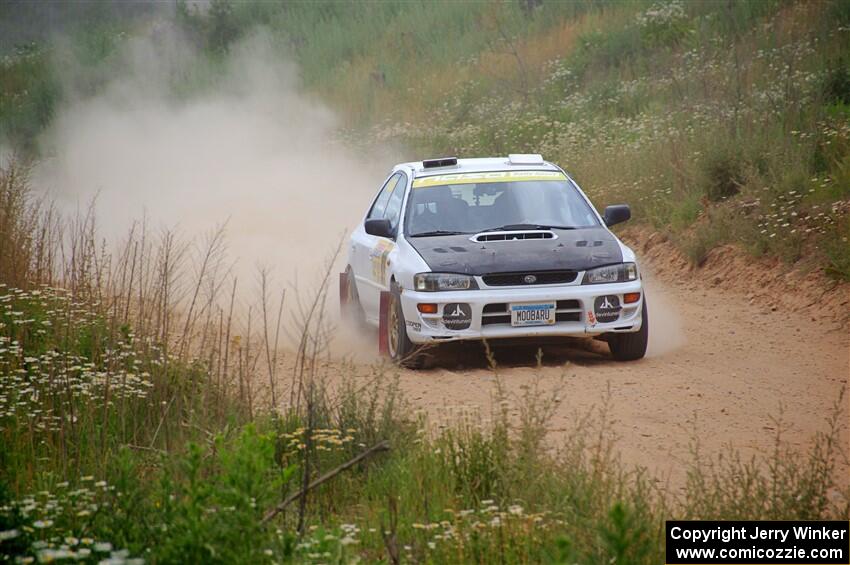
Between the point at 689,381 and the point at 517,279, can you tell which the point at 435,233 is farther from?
the point at 689,381

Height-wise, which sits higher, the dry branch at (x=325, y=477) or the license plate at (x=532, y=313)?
the license plate at (x=532, y=313)

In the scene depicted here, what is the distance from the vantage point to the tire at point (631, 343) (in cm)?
1092

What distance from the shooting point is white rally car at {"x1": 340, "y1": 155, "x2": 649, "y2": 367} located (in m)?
10.5

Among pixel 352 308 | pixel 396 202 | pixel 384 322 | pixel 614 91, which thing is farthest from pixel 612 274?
pixel 614 91

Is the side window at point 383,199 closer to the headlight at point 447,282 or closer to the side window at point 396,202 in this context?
the side window at point 396,202

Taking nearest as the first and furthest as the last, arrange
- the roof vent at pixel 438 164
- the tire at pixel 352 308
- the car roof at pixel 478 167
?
the car roof at pixel 478 167 < the roof vent at pixel 438 164 < the tire at pixel 352 308

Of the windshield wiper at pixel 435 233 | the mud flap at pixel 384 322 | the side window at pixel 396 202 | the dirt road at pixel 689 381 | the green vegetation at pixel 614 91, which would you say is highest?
the green vegetation at pixel 614 91

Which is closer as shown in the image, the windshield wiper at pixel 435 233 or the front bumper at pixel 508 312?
the front bumper at pixel 508 312

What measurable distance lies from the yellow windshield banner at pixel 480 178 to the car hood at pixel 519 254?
93 centimetres

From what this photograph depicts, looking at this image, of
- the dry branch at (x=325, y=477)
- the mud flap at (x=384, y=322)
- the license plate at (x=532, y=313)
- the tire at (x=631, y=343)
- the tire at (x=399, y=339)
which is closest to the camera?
the dry branch at (x=325, y=477)

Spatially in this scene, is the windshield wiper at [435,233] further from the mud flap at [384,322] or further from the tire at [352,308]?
the tire at [352,308]

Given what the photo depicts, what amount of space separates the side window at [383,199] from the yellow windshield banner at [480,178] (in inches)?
33.7

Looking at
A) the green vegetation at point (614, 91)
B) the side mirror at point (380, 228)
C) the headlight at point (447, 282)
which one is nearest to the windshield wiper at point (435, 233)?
the side mirror at point (380, 228)

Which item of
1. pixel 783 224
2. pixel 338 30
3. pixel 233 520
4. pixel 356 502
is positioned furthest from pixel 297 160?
pixel 233 520
